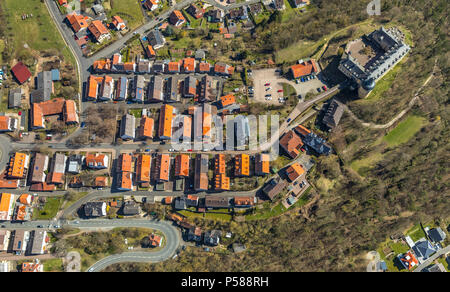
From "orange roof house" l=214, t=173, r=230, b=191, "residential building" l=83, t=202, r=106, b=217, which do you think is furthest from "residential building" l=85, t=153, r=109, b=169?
"orange roof house" l=214, t=173, r=230, b=191

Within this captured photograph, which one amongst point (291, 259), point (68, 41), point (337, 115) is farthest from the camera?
point (68, 41)

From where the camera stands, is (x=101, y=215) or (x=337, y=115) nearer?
(x=101, y=215)

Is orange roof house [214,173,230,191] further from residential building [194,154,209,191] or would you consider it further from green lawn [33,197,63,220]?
green lawn [33,197,63,220]

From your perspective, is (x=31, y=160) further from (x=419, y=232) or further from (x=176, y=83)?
(x=419, y=232)

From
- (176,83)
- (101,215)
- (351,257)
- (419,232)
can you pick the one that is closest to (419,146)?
(419,232)

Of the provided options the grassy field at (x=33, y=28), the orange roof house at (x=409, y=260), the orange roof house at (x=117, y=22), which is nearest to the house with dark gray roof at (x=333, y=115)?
the orange roof house at (x=409, y=260)
